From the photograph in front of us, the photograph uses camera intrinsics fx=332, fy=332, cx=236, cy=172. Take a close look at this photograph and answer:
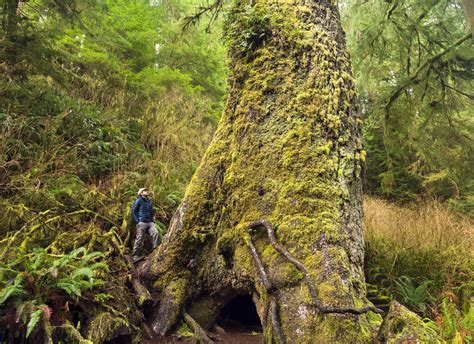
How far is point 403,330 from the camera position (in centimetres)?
261

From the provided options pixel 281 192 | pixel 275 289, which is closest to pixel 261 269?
pixel 275 289

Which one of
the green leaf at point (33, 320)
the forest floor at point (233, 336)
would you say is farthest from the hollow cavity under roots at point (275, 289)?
the green leaf at point (33, 320)

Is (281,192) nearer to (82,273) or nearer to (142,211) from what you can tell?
(82,273)

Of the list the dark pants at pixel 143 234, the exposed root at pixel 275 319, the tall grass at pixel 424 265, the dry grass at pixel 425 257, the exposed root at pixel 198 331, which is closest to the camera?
the exposed root at pixel 275 319

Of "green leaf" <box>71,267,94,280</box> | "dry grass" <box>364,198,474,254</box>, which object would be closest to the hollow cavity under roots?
"green leaf" <box>71,267,94,280</box>

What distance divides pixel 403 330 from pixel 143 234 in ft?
14.0

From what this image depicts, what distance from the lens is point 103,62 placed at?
9461 mm

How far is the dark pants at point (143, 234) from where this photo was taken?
5514mm

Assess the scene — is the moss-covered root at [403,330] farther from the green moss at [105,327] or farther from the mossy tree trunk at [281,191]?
the green moss at [105,327]

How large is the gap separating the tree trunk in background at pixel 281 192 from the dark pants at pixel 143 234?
83 cm

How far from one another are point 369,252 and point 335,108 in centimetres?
305

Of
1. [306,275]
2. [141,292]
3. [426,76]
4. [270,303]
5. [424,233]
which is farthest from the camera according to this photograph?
[426,76]

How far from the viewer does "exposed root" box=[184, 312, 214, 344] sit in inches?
149

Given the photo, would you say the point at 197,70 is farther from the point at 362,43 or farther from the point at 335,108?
the point at 335,108
